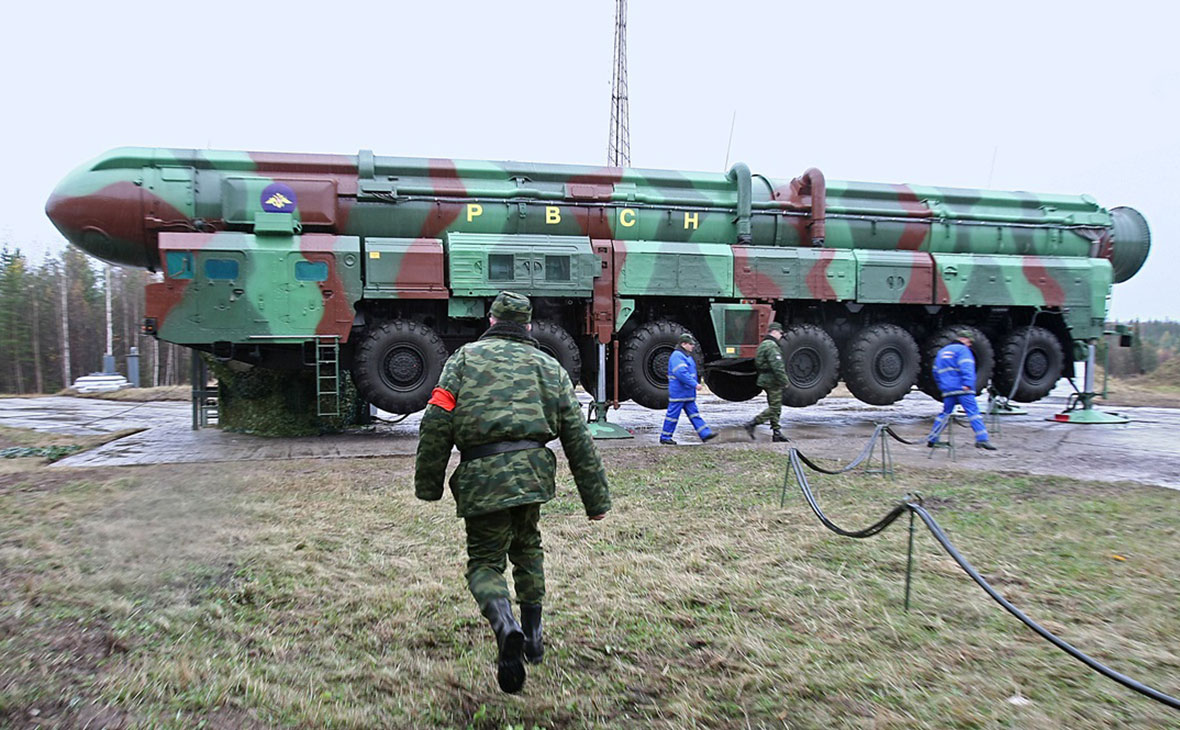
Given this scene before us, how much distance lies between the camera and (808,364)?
11.4m

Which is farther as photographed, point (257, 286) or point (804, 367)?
point (804, 367)

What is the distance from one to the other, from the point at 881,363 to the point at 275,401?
880 cm

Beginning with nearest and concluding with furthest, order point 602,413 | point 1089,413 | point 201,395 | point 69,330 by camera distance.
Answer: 1. point 602,413
2. point 201,395
3. point 1089,413
4. point 69,330

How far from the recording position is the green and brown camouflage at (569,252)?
945 cm

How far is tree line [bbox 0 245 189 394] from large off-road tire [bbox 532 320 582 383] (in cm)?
2641

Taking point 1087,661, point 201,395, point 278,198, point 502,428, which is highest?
point 278,198

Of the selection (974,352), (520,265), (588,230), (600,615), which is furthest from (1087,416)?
(600,615)

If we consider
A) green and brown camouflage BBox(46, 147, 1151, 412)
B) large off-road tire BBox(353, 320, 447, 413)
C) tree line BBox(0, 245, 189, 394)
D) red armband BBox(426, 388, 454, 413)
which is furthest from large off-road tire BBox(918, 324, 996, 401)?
tree line BBox(0, 245, 189, 394)

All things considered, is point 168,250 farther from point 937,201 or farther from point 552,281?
point 937,201

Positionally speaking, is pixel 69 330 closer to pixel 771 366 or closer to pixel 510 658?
pixel 771 366

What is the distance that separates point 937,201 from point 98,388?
21.7 m

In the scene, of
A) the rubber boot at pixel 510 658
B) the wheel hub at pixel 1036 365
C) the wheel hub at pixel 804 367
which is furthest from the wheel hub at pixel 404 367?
the wheel hub at pixel 1036 365

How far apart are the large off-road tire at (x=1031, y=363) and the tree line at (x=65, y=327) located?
98.6 feet

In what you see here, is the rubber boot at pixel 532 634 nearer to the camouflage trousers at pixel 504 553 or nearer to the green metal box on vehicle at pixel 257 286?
the camouflage trousers at pixel 504 553
